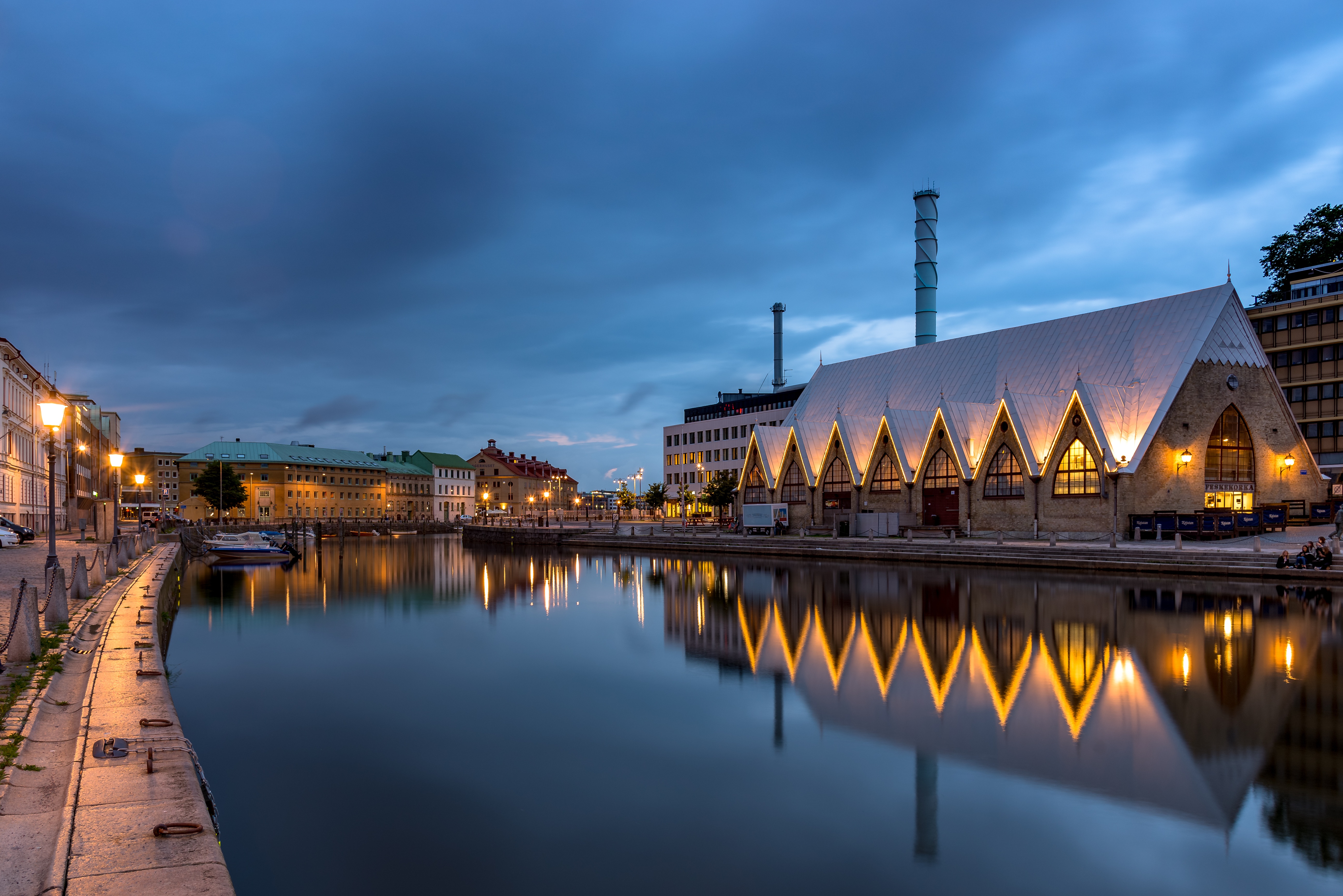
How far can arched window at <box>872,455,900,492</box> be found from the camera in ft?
193

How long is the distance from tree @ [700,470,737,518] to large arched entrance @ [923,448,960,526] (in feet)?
71.9

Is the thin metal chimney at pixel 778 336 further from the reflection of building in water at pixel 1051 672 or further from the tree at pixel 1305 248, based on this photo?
the reflection of building in water at pixel 1051 672

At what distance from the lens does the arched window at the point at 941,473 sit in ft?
181

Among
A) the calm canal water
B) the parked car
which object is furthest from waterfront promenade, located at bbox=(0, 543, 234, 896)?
the parked car

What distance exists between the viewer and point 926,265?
274 ft

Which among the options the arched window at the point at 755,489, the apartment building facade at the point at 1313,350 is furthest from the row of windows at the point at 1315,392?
the arched window at the point at 755,489

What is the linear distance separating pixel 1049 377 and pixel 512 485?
12648 cm

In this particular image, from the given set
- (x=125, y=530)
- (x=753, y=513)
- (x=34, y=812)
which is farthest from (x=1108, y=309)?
(x=125, y=530)

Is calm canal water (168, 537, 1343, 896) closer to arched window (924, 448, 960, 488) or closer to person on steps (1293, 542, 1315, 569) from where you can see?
person on steps (1293, 542, 1315, 569)

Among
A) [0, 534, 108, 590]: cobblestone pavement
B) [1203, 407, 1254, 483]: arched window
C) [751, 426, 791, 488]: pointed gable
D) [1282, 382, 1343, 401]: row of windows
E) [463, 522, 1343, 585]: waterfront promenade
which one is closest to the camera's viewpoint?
[0, 534, 108, 590]: cobblestone pavement

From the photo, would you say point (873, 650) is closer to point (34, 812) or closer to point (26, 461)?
point (34, 812)

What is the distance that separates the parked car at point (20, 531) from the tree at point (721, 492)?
49106 millimetres

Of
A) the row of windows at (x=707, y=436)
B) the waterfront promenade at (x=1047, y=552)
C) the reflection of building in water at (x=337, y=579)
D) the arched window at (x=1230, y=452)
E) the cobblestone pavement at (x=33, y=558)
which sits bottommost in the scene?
the reflection of building in water at (x=337, y=579)

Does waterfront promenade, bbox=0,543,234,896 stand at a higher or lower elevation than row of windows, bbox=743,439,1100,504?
lower
